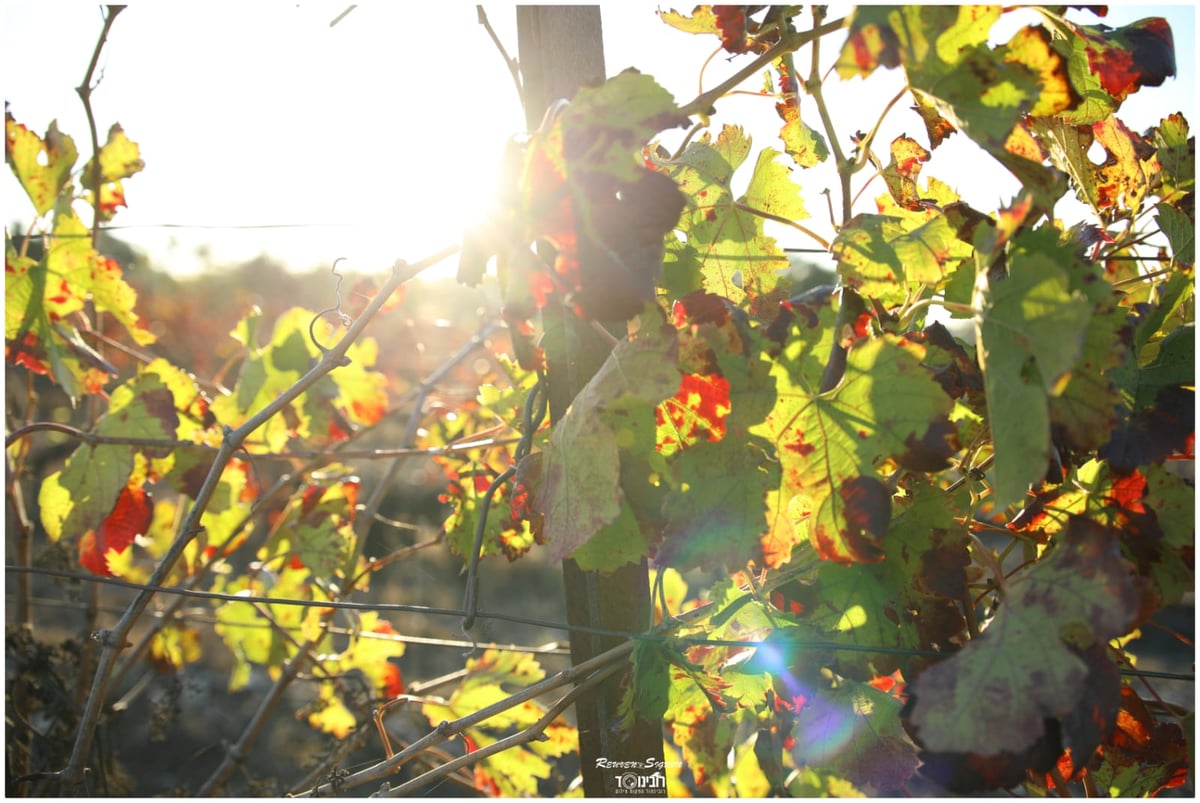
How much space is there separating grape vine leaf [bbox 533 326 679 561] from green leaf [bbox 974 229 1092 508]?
0.30 meters

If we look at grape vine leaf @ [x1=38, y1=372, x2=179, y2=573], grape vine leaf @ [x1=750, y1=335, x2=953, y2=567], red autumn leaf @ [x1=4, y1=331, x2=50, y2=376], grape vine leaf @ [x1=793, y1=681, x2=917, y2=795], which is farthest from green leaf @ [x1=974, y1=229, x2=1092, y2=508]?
red autumn leaf @ [x1=4, y1=331, x2=50, y2=376]

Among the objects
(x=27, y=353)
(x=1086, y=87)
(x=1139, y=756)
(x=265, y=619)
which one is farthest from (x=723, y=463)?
(x=265, y=619)

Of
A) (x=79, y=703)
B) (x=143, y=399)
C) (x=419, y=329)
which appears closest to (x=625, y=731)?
(x=143, y=399)

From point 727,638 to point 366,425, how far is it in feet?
4.54

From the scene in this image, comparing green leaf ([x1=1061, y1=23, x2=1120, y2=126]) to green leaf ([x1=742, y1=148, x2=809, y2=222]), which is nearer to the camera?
green leaf ([x1=1061, y1=23, x2=1120, y2=126])

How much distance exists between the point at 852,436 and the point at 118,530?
1.41m

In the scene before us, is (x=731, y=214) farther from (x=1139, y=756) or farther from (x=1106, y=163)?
(x=1139, y=756)

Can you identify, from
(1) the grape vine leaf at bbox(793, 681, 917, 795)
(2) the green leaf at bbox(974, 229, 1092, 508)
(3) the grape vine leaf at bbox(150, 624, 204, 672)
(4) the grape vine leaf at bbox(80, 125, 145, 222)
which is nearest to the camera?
(2) the green leaf at bbox(974, 229, 1092, 508)

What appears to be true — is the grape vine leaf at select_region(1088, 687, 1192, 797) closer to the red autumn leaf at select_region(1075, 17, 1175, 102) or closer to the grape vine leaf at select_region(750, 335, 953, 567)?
the grape vine leaf at select_region(750, 335, 953, 567)

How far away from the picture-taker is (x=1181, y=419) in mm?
935

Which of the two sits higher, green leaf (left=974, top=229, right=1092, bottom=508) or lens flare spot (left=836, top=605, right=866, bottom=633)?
green leaf (left=974, top=229, right=1092, bottom=508)

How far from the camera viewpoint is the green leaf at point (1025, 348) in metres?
0.77

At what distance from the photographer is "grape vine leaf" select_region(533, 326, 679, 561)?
2.91 ft

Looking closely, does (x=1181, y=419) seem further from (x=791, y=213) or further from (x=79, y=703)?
(x=79, y=703)
